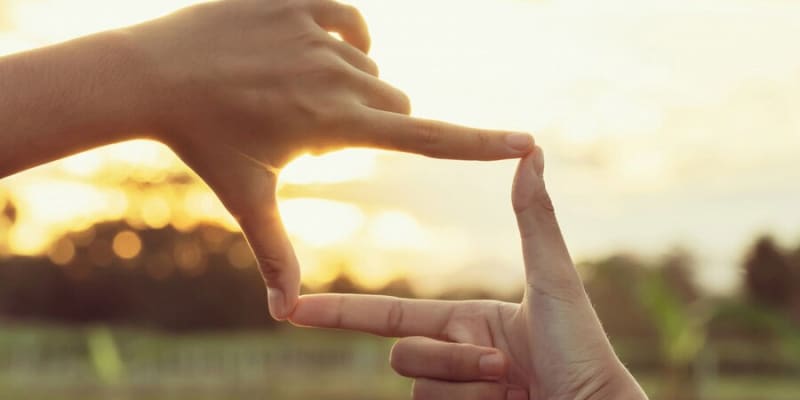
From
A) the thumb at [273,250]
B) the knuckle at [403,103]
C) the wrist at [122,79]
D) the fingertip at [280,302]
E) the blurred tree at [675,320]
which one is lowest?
the blurred tree at [675,320]

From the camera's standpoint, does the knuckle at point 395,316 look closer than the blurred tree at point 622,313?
Yes

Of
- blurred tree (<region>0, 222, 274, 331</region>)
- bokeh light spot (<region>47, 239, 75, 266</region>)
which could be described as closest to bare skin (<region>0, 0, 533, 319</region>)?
blurred tree (<region>0, 222, 274, 331</region>)

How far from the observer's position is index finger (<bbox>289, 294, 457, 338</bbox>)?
1.62 meters

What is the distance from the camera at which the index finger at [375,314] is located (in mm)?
1617

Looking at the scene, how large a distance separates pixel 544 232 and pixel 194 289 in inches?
1351

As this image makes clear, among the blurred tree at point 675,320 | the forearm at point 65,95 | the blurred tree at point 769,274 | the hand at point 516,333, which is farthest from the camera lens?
the blurred tree at point 769,274

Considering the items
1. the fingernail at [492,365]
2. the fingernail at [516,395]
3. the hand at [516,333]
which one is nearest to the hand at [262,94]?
the hand at [516,333]

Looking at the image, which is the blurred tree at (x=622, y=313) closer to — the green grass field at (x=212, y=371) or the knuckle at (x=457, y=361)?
the green grass field at (x=212, y=371)

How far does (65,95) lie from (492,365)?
2.63 ft

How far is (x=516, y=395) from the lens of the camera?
1705 millimetres

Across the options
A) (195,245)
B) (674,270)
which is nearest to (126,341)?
(195,245)

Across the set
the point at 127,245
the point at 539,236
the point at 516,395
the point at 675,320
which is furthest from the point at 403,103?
the point at 127,245

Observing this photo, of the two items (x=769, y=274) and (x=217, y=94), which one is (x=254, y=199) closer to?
(x=217, y=94)

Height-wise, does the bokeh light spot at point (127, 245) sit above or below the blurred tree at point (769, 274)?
above
